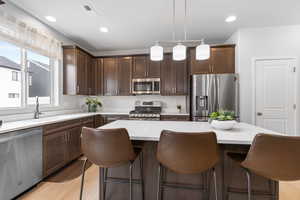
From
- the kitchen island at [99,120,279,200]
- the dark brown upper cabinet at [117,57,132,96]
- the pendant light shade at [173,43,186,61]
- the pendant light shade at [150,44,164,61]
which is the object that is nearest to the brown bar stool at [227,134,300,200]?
the kitchen island at [99,120,279,200]

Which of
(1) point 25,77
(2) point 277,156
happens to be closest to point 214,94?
(2) point 277,156

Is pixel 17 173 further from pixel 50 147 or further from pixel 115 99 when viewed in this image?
pixel 115 99

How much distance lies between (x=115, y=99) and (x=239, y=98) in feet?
10.6

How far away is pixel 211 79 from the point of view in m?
3.12

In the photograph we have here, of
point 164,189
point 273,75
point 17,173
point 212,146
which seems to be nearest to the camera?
point 212,146

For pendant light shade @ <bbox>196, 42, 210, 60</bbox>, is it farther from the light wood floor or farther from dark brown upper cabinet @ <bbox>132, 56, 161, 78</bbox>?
dark brown upper cabinet @ <bbox>132, 56, 161, 78</bbox>

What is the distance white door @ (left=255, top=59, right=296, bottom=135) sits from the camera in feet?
9.90

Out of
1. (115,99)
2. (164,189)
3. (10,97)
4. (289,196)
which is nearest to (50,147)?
(10,97)

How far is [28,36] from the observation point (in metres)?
2.50

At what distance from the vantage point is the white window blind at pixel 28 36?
214 cm

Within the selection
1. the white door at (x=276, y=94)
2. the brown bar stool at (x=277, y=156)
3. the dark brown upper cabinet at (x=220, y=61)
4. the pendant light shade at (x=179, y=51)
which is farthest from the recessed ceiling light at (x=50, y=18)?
the white door at (x=276, y=94)

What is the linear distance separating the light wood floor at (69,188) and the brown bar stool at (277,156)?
1.29 metres

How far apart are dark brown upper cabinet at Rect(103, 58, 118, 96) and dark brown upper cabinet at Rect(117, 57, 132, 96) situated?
0.11m

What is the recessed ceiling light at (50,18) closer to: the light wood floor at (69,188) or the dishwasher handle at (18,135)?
the dishwasher handle at (18,135)
